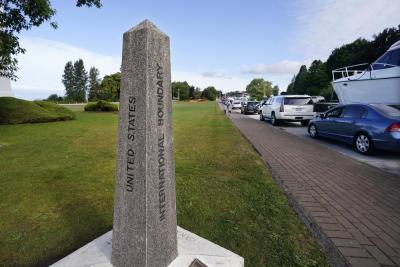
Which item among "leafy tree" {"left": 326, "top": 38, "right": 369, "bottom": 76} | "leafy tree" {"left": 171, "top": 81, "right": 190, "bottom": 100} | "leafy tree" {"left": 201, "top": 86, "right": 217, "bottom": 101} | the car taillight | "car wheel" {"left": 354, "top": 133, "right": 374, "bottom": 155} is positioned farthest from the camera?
"leafy tree" {"left": 201, "top": 86, "right": 217, "bottom": 101}

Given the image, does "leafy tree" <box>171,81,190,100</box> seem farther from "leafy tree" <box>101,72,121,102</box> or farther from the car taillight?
the car taillight

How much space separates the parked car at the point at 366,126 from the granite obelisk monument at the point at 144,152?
756 cm

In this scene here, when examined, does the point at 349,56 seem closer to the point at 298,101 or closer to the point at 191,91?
the point at 298,101

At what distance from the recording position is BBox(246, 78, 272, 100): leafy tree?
127494 mm

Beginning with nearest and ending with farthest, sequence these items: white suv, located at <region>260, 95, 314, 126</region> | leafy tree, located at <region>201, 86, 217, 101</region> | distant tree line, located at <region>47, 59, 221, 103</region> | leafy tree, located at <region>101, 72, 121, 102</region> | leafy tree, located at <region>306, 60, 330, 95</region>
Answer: white suv, located at <region>260, 95, 314, 126</region> → leafy tree, located at <region>306, 60, 330, 95</region> → leafy tree, located at <region>101, 72, 121, 102</region> → distant tree line, located at <region>47, 59, 221, 103</region> → leafy tree, located at <region>201, 86, 217, 101</region>

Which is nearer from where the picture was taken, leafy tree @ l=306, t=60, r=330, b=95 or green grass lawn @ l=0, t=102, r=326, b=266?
green grass lawn @ l=0, t=102, r=326, b=266

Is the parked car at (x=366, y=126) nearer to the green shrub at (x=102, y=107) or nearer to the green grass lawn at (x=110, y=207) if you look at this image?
the green grass lawn at (x=110, y=207)

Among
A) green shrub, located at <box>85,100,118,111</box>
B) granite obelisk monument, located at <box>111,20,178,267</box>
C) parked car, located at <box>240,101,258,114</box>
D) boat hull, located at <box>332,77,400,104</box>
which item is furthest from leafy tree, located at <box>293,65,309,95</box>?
granite obelisk monument, located at <box>111,20,178,267</box>

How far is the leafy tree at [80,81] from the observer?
109000mm

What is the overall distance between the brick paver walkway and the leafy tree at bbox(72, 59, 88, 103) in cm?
11298

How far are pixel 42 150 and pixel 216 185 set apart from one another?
19.6ft

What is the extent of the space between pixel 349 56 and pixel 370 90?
45774mm

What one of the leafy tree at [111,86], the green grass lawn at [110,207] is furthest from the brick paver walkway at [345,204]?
the leafy tree at [111,86]

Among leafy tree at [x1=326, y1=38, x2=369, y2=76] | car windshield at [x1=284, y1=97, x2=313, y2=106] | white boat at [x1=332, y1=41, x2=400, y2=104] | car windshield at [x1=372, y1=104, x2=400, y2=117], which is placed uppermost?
leafy tree at [x1=326, y1=38, x2=369, y2=76]
